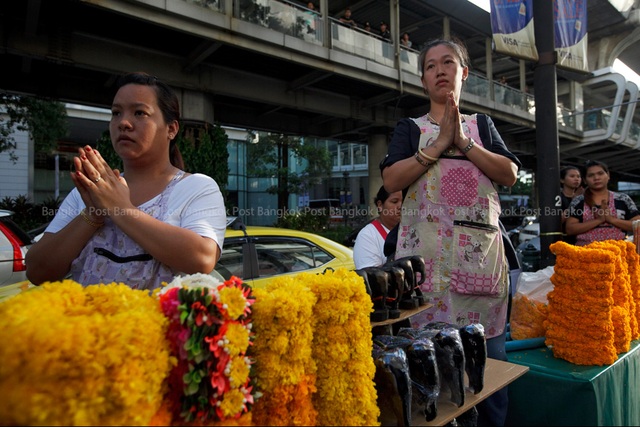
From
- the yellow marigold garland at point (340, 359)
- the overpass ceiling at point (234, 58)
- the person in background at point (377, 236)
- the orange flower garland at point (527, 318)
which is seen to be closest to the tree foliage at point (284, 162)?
the overpass ceiling at point (234, 58)

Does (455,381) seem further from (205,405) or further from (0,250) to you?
(0,250)

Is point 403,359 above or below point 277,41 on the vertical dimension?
below

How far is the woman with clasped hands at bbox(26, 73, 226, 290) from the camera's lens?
1.27 m

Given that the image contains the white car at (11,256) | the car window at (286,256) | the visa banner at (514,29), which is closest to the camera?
the white car at (11,256)

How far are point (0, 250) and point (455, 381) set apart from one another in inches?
184

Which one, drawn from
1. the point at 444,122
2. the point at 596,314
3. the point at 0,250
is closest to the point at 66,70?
the point at 0,250

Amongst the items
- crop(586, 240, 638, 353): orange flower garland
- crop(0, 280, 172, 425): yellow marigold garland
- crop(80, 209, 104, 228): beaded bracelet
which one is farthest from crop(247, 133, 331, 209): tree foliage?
crop(0, 280, 172, 425): yellow marigold garland

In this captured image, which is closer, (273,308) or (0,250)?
(273,308)

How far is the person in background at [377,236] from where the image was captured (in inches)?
107

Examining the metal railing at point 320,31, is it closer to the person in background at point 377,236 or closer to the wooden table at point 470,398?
the person in background at point 377,236

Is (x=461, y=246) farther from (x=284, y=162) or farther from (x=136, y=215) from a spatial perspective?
(x=284, y=162)

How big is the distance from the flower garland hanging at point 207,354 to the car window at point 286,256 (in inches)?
127

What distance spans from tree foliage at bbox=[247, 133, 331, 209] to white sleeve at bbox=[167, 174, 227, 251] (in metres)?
16.9

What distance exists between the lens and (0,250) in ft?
13.6
